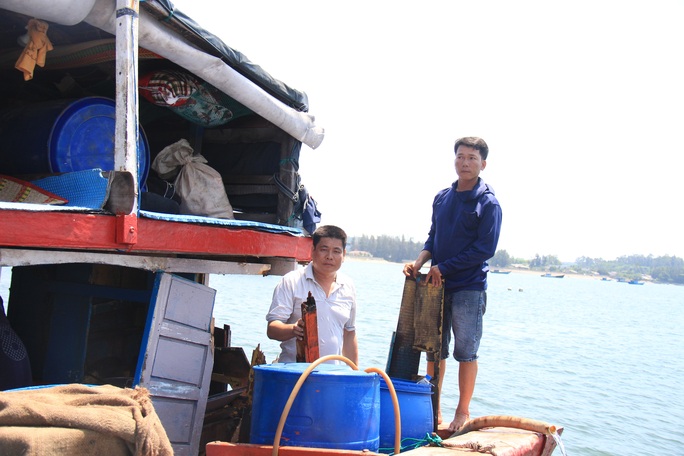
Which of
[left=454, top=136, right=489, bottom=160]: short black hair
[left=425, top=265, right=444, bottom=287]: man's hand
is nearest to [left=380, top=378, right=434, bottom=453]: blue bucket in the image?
[left=425, top=265, right=444, bottom=287]: man's hand

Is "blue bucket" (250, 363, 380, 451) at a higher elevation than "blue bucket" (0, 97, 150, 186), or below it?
below

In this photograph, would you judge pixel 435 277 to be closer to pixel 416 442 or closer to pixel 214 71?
pixel 416 442

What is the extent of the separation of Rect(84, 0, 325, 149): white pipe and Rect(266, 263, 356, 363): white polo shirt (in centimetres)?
186

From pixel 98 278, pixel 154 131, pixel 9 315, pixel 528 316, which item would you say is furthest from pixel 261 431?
pixel 528 316

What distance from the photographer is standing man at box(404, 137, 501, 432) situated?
532 centimetres

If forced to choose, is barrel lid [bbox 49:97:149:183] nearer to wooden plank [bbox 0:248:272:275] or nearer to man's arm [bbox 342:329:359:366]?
wooden plank [bbox 0:248:272:275]

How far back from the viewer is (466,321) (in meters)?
5.37

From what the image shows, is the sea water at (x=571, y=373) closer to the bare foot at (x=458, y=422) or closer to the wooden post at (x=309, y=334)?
the bare foot at (x=458, y=422)

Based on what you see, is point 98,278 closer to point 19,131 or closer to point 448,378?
point 19,131

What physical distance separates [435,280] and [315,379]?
81.8 inches

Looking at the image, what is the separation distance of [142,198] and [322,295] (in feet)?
6.59

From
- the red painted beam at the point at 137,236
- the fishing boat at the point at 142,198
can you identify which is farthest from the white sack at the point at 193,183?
the red painted beam at the point at 137,236

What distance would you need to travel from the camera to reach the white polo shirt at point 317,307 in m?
4.46

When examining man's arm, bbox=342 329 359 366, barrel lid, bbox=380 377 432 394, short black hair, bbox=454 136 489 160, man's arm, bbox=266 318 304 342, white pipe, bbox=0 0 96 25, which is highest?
white pipe, bbox=0 0 96 25
